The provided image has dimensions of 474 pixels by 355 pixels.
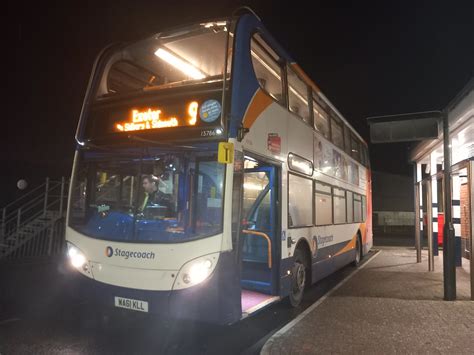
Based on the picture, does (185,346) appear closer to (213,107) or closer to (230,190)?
(230,190)

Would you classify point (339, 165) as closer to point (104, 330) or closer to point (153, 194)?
point (153, 194)

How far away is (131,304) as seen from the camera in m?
5.01

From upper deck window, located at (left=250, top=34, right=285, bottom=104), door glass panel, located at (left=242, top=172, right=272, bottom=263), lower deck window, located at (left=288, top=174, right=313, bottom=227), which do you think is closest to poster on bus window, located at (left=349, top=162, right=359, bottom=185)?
lower deck window, located at (left=288, top=174, right=313, bottom=227)

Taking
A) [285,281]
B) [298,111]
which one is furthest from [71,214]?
[298,111]

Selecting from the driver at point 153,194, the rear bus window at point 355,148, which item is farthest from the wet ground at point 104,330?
the rear bus window at point 355,148

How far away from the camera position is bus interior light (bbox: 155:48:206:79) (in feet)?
21.6

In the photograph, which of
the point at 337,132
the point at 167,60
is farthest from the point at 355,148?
the point at 167,60

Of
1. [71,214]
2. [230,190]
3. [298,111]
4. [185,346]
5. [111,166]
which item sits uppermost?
[298,111]

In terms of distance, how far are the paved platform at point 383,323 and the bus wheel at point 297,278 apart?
434 millimetres

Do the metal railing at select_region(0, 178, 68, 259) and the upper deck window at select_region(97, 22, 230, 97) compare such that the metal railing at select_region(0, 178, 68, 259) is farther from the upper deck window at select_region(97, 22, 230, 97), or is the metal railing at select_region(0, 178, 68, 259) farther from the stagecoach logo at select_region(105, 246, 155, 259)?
the stagecoach logo at select_region(105, 246, 155, 259)

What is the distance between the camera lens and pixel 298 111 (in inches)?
303

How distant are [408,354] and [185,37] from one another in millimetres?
5425

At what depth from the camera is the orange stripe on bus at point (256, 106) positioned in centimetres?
541

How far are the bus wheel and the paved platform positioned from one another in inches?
17.1
